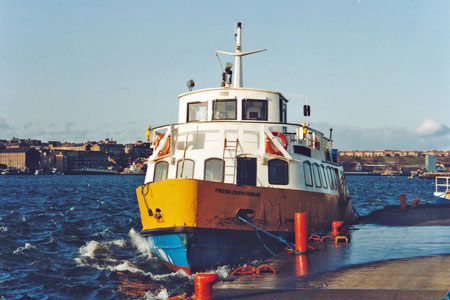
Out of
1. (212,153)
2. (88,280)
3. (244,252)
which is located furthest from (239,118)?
(88,280)

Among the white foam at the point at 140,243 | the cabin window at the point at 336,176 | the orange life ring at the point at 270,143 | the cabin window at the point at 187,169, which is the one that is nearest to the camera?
the orange life ring at the point at 270,143

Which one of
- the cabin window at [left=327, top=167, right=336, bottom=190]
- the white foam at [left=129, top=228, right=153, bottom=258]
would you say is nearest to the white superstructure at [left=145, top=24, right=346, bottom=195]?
the cabin window at [left=327, top=167, right=336, bottom=190]

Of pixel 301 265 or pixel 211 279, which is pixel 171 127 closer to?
pixel 301 265

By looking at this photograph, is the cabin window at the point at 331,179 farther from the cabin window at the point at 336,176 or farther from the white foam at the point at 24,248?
the white foam at the point at 24,248

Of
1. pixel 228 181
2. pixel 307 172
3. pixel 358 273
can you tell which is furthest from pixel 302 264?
pixel 307 172

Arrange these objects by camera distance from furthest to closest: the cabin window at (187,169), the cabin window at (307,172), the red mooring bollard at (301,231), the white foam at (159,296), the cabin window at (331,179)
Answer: the cabin window at (331,179)
the cabin window at (307,172)
the cabin window at (187,169)
the red mooring bollard at (301,231)
the white foam at (159,296)

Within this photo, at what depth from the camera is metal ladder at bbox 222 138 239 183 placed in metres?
17.2

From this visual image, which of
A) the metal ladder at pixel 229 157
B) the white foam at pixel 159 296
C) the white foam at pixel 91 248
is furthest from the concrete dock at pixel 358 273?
the white foam at pixel 91 248

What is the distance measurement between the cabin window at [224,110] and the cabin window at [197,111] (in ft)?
1.42

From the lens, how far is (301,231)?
52.7 feet

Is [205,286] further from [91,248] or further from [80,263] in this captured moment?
[91,248]

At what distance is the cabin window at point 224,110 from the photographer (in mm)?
18731

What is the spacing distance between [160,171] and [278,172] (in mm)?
4341

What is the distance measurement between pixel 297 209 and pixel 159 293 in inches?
224
